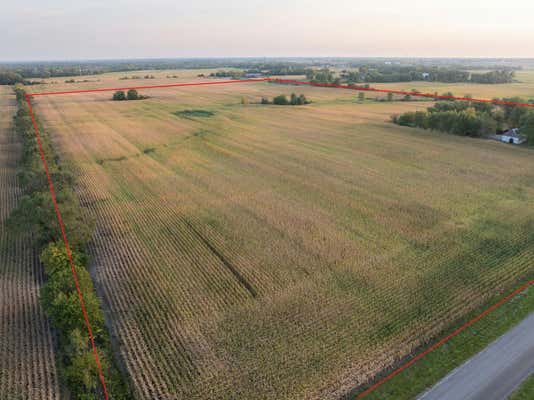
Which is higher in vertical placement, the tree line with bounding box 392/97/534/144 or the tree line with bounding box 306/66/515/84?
the tree line with bounding box 306/66/515/84

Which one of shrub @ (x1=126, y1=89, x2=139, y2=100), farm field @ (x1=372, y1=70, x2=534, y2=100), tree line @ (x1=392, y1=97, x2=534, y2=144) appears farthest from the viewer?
shrub @ (x1=126, y1=89, x2=139, y2=100)

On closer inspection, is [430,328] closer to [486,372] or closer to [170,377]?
[486,372]

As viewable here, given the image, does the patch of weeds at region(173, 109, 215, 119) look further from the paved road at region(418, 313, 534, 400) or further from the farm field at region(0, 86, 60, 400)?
the paved road at region(418, 313, 534, 400)

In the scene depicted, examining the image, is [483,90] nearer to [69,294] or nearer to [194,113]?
[194,113]

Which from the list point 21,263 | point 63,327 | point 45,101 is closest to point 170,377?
point 63,327

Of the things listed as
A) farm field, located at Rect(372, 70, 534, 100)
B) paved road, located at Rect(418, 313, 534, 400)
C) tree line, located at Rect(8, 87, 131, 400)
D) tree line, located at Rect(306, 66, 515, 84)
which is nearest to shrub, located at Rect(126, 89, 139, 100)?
tree line, located at Rect(306, 66, 515, 84)

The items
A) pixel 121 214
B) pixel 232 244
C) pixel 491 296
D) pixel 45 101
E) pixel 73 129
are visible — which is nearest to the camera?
pixel 491 296

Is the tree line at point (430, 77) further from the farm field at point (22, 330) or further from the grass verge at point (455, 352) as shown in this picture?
the farm field at point (22, 330)

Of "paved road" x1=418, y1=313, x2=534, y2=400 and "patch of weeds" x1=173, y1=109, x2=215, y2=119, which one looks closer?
"paved road" x1=418, y1=313, x2=534, y2=400
